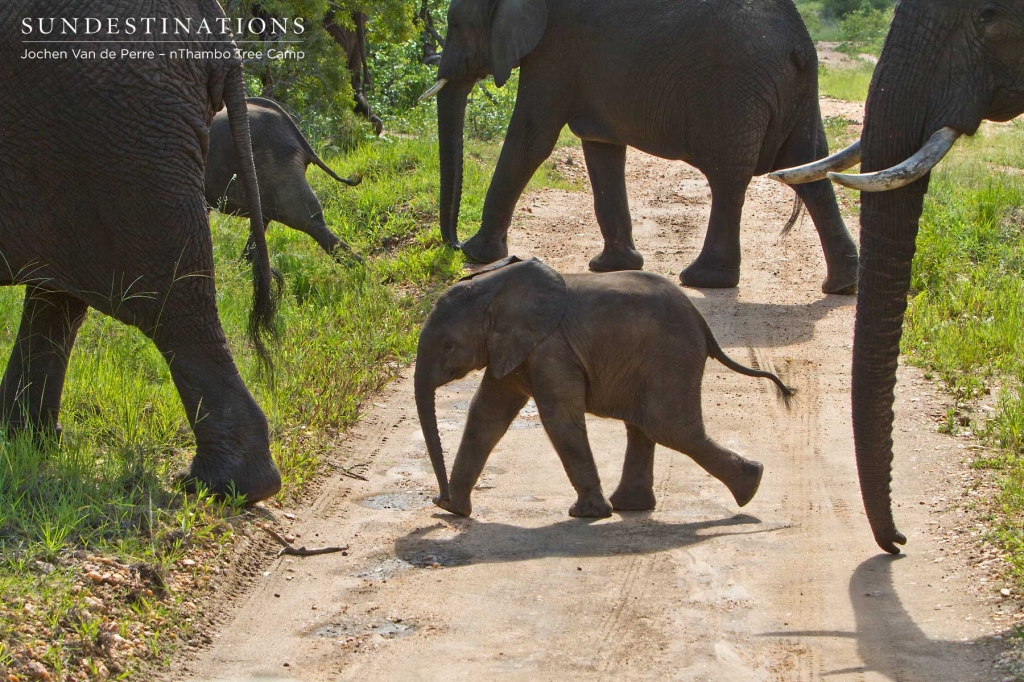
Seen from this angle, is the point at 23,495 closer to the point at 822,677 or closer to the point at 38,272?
the point at 38,272

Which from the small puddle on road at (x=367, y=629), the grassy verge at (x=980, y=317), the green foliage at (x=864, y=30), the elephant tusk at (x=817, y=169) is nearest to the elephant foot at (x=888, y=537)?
the grassy verge at (x=980, y=317)

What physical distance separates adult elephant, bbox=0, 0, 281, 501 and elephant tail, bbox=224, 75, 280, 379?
8 cm

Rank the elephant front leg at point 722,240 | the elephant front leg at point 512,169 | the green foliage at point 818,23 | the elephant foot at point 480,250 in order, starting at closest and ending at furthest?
the elephant front leg at point 722,240, the elephant front leg at point 512,169, the elephant foot at point 480,250, the green foliage at point 818,23

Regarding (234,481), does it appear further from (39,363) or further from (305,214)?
(305,214)

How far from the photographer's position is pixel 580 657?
13.3 feet

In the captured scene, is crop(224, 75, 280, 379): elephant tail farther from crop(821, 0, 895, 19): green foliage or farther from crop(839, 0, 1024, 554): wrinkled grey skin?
crop(821, 0, 895, 19): green foliage

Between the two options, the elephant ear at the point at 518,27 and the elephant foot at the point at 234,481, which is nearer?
the elephant foot at the point at 234,481

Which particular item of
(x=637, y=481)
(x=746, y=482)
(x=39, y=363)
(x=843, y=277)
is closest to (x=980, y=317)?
(x=843, y=277)

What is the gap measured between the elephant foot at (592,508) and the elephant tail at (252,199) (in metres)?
1.50

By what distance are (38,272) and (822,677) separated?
316cm

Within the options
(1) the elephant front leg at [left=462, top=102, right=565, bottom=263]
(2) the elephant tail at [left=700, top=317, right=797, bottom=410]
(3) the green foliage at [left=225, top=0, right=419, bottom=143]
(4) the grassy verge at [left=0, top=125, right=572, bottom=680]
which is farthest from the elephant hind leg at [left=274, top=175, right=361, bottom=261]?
(3) the green foliage at [left=225, top=0, right=419, bottom=143]

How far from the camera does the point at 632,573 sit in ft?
15.4

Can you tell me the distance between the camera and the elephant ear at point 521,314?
17.7 feet

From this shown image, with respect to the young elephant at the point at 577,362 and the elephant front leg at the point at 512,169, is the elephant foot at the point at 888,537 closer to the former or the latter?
the young elephant at the point at 577,362
